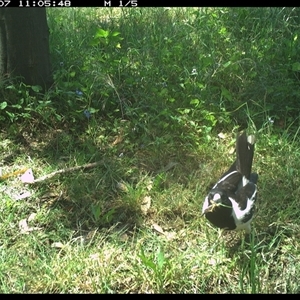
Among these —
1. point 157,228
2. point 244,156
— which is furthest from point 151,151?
point 244,156

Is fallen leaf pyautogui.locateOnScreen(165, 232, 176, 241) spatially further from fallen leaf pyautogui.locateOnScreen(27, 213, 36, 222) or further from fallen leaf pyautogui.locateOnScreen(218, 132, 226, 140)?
fallen leaf pyautogui.locateOnScreen(218, 132, 226, 140)

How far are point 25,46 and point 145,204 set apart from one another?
1660mm

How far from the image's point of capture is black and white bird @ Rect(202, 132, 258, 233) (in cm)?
285

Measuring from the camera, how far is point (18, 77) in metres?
4.05

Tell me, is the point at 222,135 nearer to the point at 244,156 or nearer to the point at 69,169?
the point at 244,156

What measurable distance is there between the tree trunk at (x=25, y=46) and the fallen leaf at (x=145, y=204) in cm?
142

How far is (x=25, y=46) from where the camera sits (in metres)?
3.98

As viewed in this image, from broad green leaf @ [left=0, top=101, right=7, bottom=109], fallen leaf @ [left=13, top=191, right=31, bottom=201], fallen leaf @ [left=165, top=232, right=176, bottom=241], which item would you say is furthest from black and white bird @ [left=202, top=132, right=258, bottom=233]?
broad green leaf @ [left=0, top=101, right=7, bottom=109]

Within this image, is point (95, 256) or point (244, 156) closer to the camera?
point (95, 256)

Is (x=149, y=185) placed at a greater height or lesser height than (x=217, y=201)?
lesser

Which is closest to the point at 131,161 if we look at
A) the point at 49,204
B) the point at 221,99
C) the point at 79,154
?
the point at 79,154

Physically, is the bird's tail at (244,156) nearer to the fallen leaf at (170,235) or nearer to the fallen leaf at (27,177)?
the fallen leaf at (170,235)
